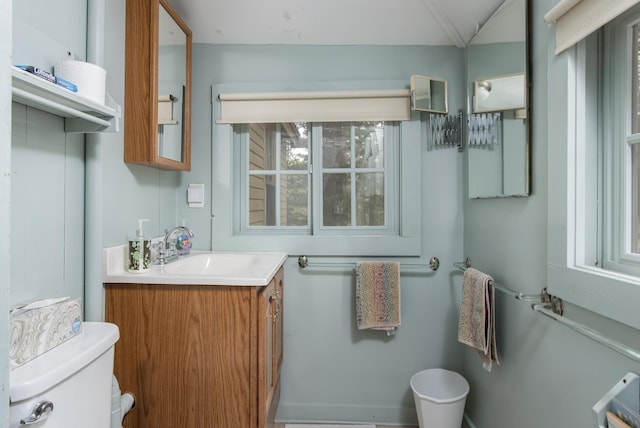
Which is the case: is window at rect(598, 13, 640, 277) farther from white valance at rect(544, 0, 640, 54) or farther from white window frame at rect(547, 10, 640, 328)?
white valance at rect(544, 0, 640, 54)

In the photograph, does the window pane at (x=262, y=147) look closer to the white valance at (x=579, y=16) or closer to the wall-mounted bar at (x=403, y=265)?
the wall-mounted bar at (x=403, y=265)

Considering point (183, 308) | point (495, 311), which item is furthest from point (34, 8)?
point (495, 311)

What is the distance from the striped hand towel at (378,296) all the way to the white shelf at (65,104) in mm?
1317

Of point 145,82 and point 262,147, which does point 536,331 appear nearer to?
point 262,147

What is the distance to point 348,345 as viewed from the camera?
1.80 metres

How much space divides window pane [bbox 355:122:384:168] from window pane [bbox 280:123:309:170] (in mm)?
310

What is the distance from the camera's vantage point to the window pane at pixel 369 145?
187 cm

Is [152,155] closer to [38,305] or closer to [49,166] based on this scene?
[49,166]

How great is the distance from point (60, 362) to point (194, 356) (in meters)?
0.49

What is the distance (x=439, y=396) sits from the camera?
5.67 ft

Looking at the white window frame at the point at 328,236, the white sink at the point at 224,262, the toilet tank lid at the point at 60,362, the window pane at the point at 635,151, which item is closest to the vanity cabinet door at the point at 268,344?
the white sink at the point at 224,262

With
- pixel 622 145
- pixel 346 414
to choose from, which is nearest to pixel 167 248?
pixel 346 414

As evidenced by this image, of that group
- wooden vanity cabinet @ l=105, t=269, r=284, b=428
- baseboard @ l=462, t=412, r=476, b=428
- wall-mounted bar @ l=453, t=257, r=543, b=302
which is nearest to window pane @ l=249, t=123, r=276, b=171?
wooden vanity cabinet @ l=105, t=269, r=284, b=428

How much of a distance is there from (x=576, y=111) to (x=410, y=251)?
999 millimetres
